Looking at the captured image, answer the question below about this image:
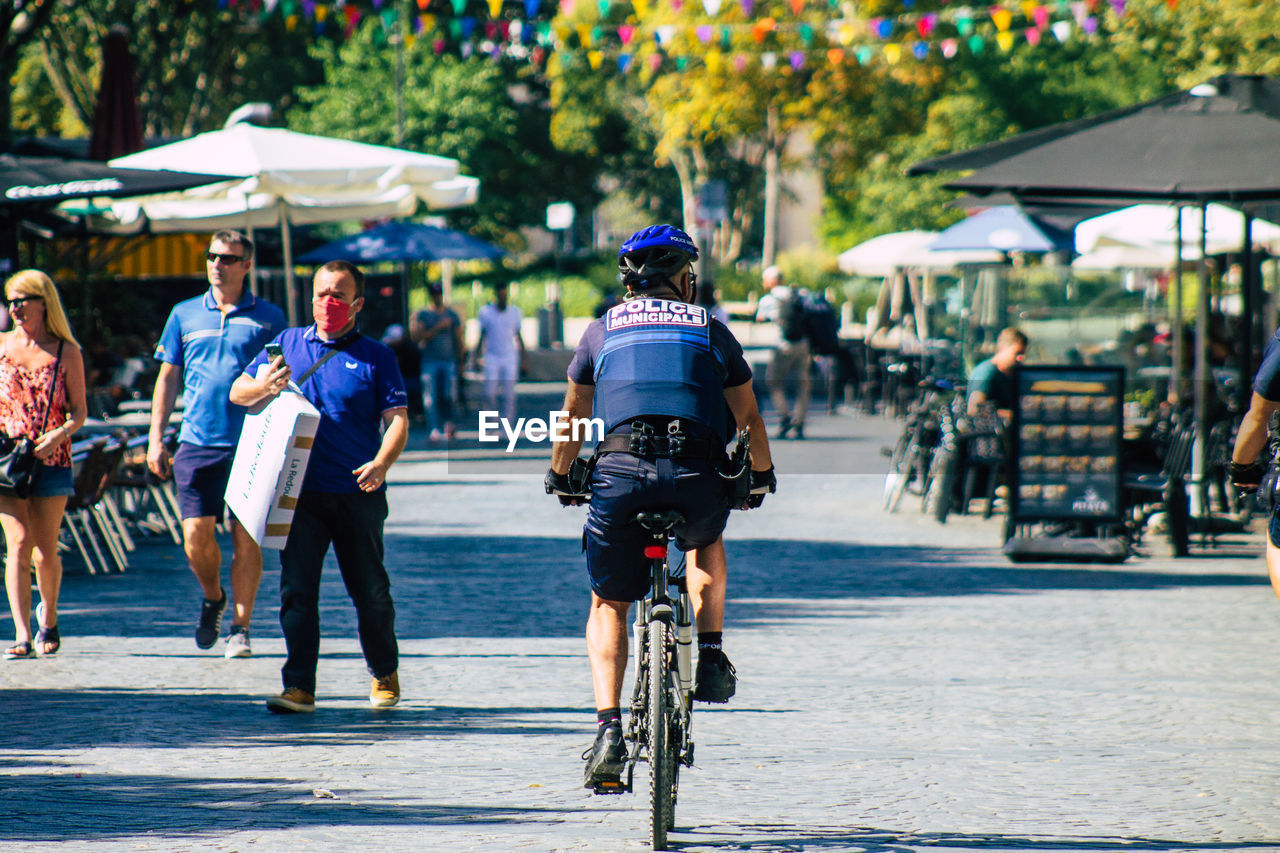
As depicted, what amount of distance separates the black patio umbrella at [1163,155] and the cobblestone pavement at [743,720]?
2.49 metres

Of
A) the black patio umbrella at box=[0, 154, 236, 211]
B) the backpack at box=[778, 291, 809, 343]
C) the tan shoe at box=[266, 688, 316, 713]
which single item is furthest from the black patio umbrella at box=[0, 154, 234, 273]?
the backpack at box=[778, 291, 809, 343]

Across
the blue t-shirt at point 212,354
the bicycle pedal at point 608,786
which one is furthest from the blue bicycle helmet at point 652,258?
the blue t-shirt at point 212,354

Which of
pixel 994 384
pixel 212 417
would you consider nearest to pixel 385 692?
pixel 212 417

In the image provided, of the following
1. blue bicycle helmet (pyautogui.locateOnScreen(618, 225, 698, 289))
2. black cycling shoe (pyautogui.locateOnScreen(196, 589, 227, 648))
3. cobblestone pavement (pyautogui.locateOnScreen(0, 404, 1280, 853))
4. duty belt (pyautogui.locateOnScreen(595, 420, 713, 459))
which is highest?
blue bicycle helmet (pyautogui.locateOnScreen(618, 225, 698, 289))

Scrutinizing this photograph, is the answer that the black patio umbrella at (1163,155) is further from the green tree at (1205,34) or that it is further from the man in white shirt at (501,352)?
the green tree at (1205,34)

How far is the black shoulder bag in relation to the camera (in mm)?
7902

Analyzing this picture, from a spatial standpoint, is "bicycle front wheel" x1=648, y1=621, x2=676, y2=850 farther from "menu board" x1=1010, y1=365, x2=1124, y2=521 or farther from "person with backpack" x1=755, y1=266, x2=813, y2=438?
"person with backpack" x1=755, y1=266, x2=813, y2=438

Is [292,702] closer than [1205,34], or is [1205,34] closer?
[292,702]

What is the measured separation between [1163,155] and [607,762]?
8.00 meters

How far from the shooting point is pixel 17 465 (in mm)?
7918

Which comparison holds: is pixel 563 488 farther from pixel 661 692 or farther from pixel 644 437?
pixel 661 692

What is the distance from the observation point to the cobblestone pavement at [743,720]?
211 inches

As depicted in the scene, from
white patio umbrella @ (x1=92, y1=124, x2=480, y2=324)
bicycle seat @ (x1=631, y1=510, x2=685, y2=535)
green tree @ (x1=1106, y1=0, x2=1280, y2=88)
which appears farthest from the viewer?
green tree @ (x1=1106, y1=0, x2=1280, y2=88)

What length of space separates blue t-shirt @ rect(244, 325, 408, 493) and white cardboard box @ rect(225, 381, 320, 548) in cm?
7
